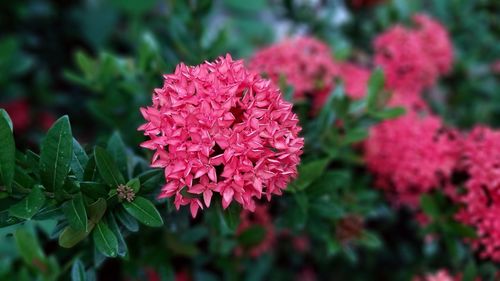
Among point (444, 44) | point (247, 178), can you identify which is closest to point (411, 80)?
point (444, 44)

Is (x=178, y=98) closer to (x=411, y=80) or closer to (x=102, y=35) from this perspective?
(x=411, y=80)

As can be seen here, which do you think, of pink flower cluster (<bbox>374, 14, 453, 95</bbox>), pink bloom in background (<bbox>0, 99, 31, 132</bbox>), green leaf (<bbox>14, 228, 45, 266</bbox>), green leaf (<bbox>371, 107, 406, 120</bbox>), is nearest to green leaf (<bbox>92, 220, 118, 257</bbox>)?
green leaf (<bbox>14, 228, 45, 266</bbox>)

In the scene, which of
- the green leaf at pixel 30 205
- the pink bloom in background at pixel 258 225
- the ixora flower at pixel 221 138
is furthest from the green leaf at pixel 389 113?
the green leaf at pixel 30 205

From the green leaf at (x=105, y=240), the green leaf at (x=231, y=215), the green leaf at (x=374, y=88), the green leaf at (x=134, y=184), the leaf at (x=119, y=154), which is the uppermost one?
the green leaf at (x=374, y=88)

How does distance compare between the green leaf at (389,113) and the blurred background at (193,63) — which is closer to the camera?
the green leaf at (389,113)

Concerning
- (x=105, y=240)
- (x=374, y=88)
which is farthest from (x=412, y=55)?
(x=105, y=240)

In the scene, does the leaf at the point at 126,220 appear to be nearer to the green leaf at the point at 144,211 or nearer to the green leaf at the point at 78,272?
the green leaf at the point at 144,211
